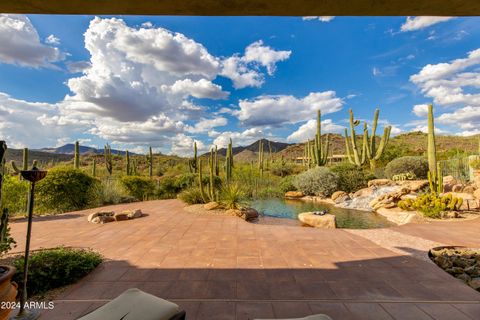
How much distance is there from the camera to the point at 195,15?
2291mm

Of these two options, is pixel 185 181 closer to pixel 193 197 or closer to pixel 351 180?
pixel 193 197

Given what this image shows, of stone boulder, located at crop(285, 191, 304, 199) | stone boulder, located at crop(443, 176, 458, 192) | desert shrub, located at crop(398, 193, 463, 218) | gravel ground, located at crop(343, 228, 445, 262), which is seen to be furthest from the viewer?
stone boulder, located at crop(285, 191, 304, 199)

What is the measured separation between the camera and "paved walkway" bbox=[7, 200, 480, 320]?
2578mm

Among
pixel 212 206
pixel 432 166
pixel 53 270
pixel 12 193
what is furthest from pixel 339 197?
pixel 12 193

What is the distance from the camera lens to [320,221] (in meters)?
6.94

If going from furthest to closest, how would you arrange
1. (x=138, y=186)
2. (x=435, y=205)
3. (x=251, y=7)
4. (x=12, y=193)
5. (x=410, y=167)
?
(x=410, y=167), (x=138, y=186), (x=435, y=205), (x=12, y=193), (x=251, y=7)

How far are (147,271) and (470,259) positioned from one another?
4.93 meters

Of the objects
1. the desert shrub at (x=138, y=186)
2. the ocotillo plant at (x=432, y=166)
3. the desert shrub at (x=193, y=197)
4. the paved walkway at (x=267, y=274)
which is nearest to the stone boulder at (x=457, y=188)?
the ocotillo plant at (x=432, y=166)

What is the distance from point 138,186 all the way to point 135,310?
10490mm

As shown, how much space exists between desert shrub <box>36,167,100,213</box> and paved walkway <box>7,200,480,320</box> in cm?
334

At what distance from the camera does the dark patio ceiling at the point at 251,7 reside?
203cm

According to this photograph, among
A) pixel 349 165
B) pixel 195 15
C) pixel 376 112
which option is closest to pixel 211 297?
pixel 195 15

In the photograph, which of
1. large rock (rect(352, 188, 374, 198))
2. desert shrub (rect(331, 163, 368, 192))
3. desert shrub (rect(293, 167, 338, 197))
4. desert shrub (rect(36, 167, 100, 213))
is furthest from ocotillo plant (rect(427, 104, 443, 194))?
desert shrub (rect(36, 167, 100, 213))

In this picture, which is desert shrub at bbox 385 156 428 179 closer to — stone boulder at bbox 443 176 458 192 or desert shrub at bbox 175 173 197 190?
stone boulder at bbox 443 176 458 192
